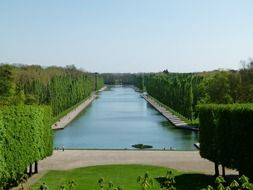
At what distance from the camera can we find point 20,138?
19938mm

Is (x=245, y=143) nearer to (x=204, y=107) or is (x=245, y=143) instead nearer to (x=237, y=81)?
(x=204, y=107)

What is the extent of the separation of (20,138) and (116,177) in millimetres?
5101

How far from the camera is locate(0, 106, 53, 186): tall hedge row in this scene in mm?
18078

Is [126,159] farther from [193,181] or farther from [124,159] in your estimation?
[193,181]

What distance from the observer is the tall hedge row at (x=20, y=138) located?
1808cm

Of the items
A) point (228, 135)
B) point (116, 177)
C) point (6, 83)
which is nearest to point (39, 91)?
point (6, 83)

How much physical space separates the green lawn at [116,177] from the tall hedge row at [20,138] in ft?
4.00

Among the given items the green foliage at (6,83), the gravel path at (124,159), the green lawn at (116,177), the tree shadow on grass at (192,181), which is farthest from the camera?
the green foliage at (6,83)

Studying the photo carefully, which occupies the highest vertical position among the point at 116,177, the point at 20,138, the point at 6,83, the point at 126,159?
the point at 6,83

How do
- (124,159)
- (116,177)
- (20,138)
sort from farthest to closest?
(124,159) < (116,177) < (20,138)

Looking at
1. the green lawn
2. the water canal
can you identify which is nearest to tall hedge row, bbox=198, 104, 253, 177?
the green lawn

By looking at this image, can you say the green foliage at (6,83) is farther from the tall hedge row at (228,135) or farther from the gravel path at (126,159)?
the tall hedge row at (228,135)

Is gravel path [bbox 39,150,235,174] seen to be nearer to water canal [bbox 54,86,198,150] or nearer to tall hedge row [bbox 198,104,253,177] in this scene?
tall hedge row [bbox 198,104,253,177]

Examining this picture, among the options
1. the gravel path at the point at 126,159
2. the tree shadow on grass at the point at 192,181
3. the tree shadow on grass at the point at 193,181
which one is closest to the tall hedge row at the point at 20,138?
the gravel path at the point at 126,159
